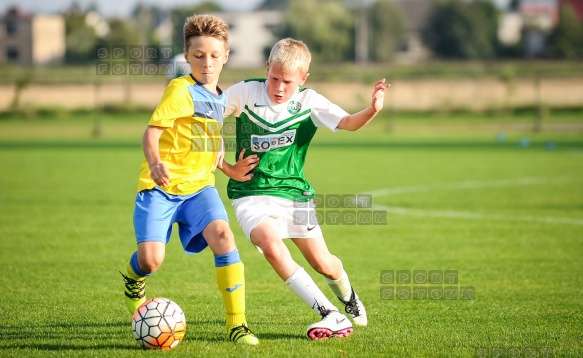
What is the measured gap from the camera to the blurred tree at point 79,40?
76.7m

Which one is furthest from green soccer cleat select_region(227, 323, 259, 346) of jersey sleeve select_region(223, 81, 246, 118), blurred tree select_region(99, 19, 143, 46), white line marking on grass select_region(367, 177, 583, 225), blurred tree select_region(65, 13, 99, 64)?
blurred tree select_region(65, 13, 99, 64)

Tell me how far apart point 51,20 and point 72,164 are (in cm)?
7141

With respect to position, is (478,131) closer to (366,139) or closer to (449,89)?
(366,139)

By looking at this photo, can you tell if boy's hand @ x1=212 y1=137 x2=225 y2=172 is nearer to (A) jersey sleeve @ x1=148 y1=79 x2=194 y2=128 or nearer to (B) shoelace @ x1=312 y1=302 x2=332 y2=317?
(A) jersey sleeve @ x1=148 y1=79 x2=194 y2=128

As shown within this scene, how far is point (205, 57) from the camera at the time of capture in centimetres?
563

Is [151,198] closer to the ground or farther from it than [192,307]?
farther from it

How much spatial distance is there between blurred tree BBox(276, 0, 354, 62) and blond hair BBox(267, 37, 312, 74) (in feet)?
202

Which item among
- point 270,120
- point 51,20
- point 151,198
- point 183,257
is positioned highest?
point 51,20

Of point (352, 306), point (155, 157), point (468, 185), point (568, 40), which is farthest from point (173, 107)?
point (568, 40)

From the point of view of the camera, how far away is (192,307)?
687 cm

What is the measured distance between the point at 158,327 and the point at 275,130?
66.6 inches

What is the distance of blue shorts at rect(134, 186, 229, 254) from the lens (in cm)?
557

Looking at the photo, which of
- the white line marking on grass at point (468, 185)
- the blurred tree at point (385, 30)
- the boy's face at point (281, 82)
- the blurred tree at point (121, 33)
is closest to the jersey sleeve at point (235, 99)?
the boy's face at point (281, 82)

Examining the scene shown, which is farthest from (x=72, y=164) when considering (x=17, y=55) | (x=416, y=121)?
(x=17, y=55)
